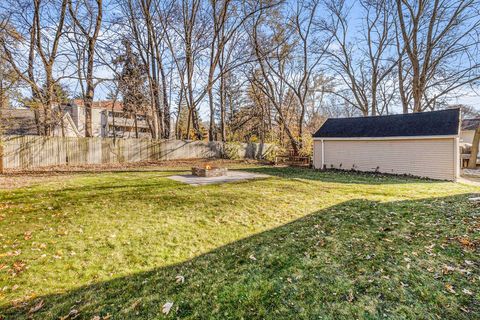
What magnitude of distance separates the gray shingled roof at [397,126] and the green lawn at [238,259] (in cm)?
678

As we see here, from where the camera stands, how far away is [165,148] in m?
18.3

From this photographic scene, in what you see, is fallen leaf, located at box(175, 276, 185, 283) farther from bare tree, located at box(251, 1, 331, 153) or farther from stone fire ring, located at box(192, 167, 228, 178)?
bare tree, located at box(251, 1, 331, 153)

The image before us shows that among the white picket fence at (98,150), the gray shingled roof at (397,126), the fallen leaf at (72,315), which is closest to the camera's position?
the fallen leaf at (72,315)

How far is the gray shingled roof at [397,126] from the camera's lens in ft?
36.7

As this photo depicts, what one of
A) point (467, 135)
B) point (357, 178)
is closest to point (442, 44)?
point (357, 178)

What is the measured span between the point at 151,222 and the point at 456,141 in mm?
12484

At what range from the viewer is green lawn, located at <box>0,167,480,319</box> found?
2.45 metres

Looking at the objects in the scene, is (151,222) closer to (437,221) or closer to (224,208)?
(224,208)

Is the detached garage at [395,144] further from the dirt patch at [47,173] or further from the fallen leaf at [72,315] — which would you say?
the fallen leaf at [72,315]

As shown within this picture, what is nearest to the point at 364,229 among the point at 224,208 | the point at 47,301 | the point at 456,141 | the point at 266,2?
the point at 224,208

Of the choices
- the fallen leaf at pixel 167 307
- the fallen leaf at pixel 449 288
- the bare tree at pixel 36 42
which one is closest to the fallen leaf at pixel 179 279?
the fallen leaf at pixel 167 307

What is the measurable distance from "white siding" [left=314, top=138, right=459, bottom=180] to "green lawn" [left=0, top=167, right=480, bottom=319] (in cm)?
621

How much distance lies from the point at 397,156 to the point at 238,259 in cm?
1196

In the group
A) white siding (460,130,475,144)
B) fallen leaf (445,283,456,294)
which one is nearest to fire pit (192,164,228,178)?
fallen leaf (445,283,456,294)
